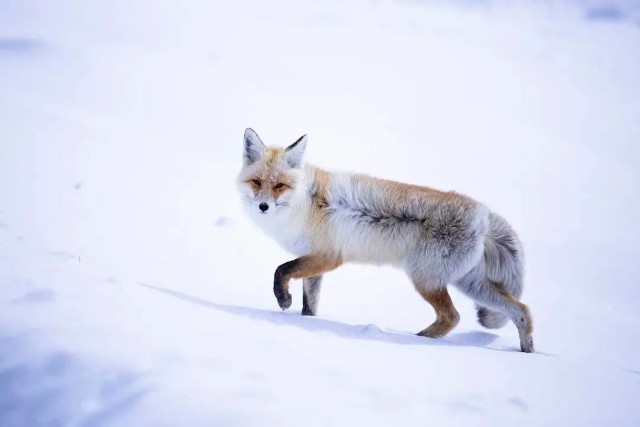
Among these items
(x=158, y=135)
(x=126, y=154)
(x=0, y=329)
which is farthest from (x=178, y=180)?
(x=0, y=329)

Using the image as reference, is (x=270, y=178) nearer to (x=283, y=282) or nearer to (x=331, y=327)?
(x=283, y=282)

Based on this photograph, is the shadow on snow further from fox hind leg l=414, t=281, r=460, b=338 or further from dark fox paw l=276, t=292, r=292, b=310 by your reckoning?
fox hind leg l=414, t=281, r=460, b=338

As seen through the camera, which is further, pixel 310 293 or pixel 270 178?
pixel 310 293

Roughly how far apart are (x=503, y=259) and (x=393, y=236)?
811 millimetres

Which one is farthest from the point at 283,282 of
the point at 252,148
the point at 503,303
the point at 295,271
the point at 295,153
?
the point at 503,303

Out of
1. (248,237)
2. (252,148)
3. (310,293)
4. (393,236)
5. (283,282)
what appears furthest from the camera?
(248,237)

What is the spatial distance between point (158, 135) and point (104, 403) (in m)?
9.67

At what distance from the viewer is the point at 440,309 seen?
156 inches

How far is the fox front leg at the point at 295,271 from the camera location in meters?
3.88

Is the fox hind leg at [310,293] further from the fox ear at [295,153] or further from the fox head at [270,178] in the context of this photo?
the fox ear at [295,153]

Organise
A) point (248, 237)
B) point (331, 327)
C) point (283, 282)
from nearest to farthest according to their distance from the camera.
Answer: point (331, 327) → point (283, 282) → point (248, 237)

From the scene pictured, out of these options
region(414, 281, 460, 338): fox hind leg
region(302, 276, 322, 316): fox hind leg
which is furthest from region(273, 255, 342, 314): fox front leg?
region(414, 281, 460, 338): fox hind leg

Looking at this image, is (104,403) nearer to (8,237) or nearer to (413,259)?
(8,237)

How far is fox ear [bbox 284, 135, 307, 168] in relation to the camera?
4.23 meters
